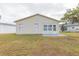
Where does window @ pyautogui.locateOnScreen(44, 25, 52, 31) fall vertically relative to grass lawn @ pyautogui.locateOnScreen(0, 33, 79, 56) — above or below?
above

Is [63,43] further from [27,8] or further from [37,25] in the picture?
[37,25]

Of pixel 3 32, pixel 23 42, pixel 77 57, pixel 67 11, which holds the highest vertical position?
pixel 67 11

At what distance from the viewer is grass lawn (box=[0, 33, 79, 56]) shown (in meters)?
4.20

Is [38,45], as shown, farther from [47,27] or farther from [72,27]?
[47,27]

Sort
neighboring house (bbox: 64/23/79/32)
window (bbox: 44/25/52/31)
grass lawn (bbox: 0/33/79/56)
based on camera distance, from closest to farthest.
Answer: grass lawn (bbox: 0/33/79/56), neighboring house (bbox: 64/23/79/32), window (bbox: 44/25/52/31)

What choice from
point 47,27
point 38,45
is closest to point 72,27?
point 38,45

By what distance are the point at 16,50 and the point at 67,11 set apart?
1786 millimetres

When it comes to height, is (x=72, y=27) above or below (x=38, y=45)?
above

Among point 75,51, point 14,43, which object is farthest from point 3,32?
point 75,51

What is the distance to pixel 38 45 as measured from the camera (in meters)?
4.61

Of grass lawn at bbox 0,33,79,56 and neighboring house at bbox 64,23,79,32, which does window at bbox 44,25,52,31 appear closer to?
grass lawn at bbox 0,33,79,56

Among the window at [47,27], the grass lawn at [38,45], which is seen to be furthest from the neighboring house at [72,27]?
the window at [47,27]

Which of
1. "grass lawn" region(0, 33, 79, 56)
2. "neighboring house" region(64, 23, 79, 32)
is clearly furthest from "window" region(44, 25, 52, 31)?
"neighboring house" region(64, 23, 79, 32)

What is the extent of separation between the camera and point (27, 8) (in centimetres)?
463
